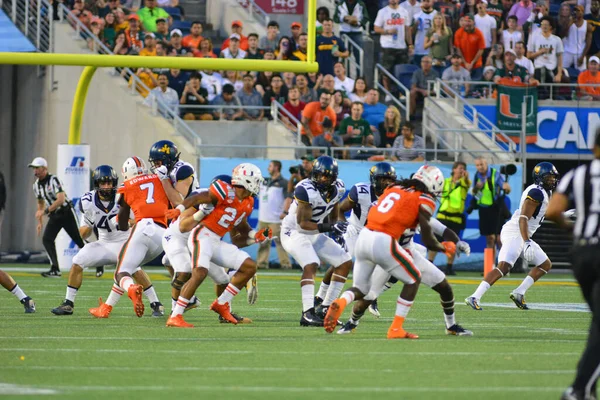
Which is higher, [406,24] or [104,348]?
[406,24]

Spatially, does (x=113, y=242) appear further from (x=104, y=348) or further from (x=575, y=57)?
(x=575, y=57)

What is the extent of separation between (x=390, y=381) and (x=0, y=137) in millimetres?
17601

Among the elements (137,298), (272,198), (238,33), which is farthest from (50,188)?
(137,298)

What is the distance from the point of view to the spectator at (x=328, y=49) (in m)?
22.9

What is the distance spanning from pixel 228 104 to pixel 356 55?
330 cm

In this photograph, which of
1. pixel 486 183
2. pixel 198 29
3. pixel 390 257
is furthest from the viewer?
pixel 198 29

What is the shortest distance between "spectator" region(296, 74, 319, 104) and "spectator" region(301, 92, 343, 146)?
0.58m

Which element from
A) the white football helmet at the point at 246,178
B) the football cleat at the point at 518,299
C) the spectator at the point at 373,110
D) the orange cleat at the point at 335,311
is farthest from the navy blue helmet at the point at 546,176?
the spectator at the point at 373,110

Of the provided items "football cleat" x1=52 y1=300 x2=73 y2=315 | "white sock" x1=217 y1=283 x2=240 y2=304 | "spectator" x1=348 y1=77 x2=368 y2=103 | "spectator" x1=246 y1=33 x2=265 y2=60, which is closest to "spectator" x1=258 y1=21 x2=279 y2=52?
"spectator" x1=246 y1=33 x2=265 y2=60

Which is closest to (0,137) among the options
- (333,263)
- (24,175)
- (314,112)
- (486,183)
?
(24,175)

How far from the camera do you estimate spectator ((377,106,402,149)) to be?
21.7m

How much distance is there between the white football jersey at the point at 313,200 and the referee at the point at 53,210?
6.96m

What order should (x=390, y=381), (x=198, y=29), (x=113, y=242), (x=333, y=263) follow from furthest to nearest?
(x=198, y=29) → (x=113, y=242) → (x=333, y=263) → (x=390, y=381)

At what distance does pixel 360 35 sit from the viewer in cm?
2419
